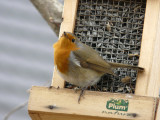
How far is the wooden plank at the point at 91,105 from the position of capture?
12.1ft

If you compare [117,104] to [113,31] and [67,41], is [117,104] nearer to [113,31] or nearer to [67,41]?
[67,41]

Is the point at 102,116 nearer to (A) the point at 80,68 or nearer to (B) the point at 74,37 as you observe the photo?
(A) the point at 80,68

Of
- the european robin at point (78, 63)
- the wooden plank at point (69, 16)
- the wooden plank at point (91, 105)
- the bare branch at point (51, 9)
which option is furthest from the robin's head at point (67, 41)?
the bare branch at point (51, 9)

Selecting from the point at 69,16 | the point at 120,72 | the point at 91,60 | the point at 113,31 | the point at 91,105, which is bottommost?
the point at 91,105

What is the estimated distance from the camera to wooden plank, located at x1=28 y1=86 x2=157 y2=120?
3.68 meters

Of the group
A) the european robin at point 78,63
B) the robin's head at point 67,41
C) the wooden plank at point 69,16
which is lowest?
the european robin at point 78,63

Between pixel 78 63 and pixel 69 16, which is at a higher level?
pixel 69 16

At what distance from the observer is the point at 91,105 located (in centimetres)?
374

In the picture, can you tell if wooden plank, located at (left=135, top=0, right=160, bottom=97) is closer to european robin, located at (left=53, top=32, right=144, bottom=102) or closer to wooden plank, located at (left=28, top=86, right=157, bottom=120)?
european robin, located at (left=53, top=32, right=144, bottom=102)

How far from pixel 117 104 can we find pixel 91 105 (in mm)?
234

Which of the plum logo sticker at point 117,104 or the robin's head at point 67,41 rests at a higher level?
the robin's head at point 67,41

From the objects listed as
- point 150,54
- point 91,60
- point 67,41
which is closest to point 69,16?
point 67,41

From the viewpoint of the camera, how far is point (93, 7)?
4.50 metres

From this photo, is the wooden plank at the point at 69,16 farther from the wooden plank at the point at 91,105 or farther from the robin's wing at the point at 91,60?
the wooden plank at the point at 91,105
